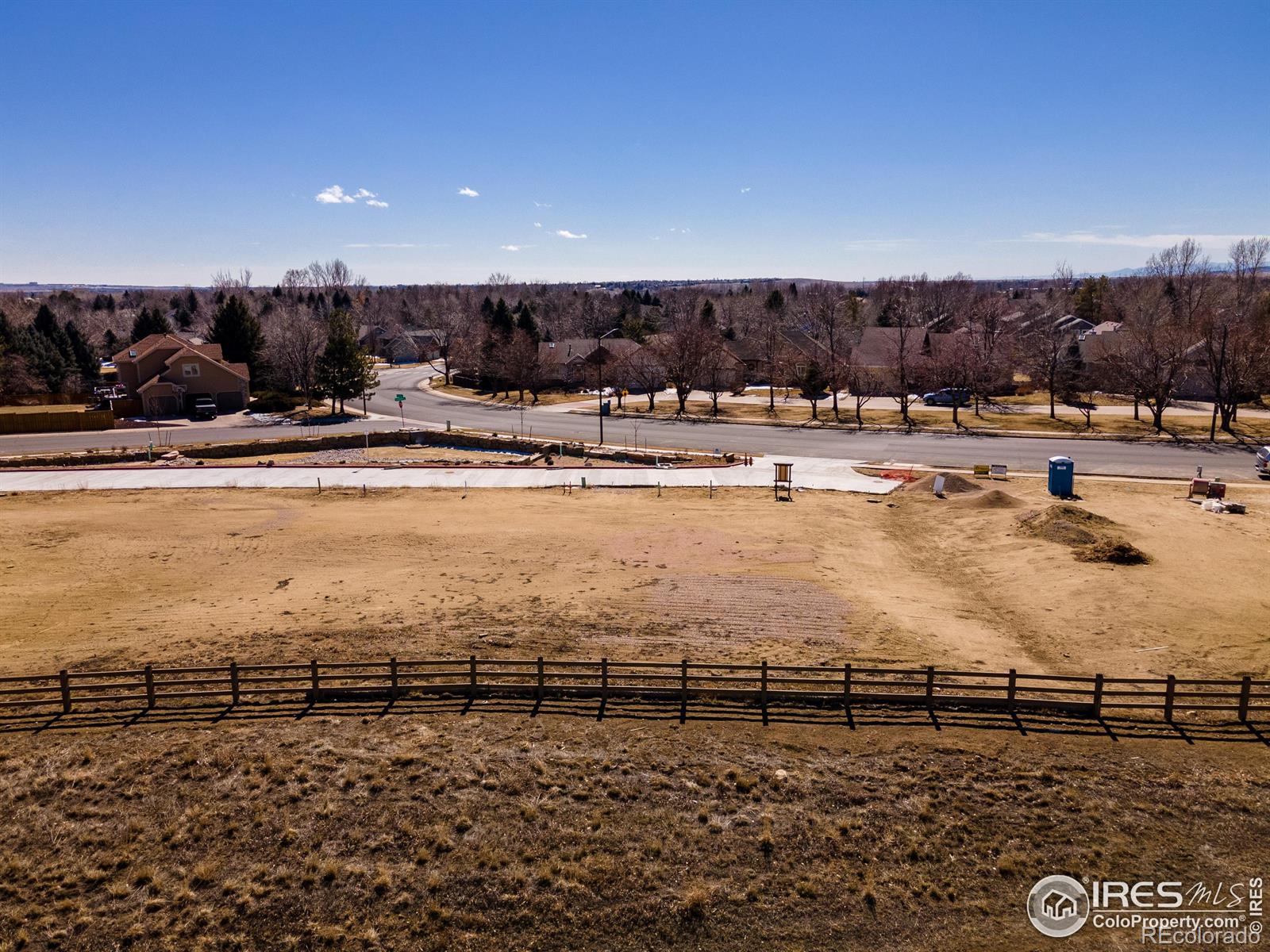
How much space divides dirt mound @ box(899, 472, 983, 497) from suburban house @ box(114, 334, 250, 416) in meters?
60.0

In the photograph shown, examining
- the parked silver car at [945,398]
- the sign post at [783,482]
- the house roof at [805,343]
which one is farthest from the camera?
the house roof at [805,343]

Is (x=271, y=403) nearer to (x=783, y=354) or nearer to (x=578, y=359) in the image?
(x=578, y=359)

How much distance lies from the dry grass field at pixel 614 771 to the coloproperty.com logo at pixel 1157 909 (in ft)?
0.92

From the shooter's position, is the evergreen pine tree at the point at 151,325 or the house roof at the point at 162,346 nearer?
the house roof at the point at 162,346

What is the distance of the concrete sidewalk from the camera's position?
42.1 metres

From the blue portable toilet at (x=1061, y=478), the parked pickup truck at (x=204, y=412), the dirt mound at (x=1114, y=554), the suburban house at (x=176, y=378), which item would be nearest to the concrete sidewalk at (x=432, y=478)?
the blue portable toilet at (x=1061, y=478)

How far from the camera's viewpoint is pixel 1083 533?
2847 cm

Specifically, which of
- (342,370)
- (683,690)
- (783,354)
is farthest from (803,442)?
(342,370)

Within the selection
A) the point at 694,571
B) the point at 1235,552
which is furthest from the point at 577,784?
the point at 1235,552

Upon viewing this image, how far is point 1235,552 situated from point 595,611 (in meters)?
23.5

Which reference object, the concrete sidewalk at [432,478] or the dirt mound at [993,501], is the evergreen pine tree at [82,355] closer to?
the concrete sidewalk at [432,478]

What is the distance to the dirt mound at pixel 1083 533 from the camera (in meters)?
26.9

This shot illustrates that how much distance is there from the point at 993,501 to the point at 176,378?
6691cm

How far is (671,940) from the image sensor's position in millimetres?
11492
